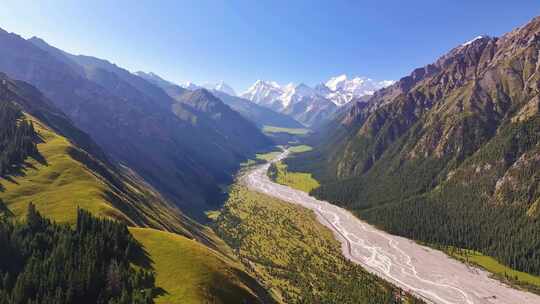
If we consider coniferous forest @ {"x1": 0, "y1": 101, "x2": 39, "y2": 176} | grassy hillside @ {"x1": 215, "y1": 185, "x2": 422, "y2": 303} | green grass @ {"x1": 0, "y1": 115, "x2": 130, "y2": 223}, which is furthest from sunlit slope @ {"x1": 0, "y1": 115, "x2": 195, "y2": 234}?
grassy hillside @ {"x1": 215, "y1": 185, "x2": 422, "y2": 303}

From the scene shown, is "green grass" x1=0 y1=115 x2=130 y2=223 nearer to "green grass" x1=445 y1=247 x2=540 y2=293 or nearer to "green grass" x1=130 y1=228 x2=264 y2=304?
"green grass" x1=130 y1=228 x2=264 y2=304

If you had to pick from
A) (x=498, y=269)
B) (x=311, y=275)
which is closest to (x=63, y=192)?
(x=311, y=275)

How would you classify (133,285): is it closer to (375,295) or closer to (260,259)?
(375,295)

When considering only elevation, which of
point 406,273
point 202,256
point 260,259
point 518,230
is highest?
point 518,230

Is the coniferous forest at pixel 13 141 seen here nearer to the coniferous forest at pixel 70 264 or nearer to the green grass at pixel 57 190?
the green grass at pixel 57 190

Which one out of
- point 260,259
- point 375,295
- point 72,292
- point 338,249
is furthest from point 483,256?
point 72,292

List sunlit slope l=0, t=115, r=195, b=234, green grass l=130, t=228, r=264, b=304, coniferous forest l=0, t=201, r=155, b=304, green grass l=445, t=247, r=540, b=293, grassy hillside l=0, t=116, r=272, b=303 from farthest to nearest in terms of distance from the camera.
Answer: green grass l=445, t=247, r=540, b=293 → sunlit slope l=0, t=115, r=195, b=234 → grassy hillside l=0, t=116, r=272, b=303 → green grass l=130, t=228, r=264, b=304 → coniferous forest l=0, t=201, r=155, b=304
